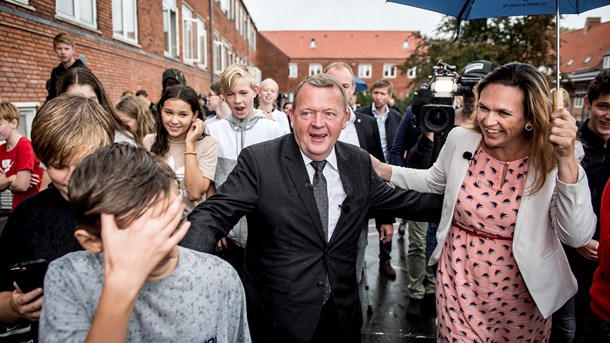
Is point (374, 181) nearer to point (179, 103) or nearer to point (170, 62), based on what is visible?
point (179, 103)

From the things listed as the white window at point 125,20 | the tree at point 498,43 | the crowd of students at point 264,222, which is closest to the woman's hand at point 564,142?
the crowd of students at point 264,222

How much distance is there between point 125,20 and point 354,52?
4917 centimetres

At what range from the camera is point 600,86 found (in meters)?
2.81

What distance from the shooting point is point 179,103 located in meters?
3.00

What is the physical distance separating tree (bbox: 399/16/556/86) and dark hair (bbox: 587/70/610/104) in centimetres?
2190

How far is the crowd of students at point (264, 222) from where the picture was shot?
3.50 ft

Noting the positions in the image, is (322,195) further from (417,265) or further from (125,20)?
(125,20)

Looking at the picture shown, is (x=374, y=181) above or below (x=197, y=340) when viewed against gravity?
above

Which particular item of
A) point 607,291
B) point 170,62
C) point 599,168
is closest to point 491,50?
point 170,62

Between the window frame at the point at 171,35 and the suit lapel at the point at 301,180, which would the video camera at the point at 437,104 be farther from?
the window frame at the point at 171,35

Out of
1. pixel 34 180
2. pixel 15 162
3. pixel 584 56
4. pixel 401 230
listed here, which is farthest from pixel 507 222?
pixel 584 56

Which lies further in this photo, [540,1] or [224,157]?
[224,157]

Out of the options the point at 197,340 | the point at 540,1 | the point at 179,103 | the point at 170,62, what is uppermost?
the point at 170,62

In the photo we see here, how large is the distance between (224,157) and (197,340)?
2186mm
